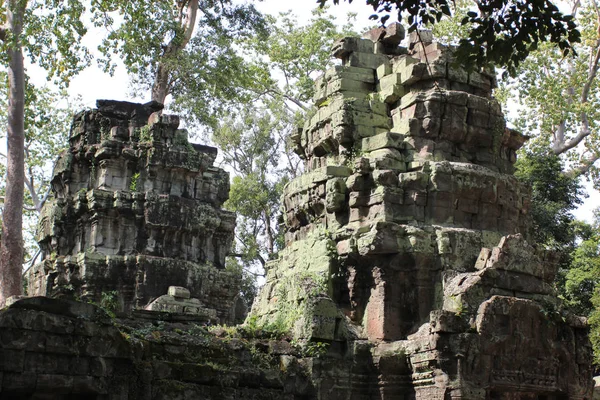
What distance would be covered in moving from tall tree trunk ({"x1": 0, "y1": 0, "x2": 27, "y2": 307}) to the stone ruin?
4.26m

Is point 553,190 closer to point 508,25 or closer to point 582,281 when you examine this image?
point 582,281

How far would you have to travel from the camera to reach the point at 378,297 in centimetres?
1514

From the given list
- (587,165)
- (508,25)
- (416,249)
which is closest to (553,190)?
(587,165)

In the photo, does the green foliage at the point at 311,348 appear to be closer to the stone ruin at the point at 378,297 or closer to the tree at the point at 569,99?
the stone ruin at the point at 378,297

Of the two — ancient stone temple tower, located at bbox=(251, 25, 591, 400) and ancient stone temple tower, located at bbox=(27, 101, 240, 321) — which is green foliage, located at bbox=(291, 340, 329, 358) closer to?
ancient stone temple tower, located at bbox=(251, 25, 591, 400)

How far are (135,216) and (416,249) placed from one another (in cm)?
1095

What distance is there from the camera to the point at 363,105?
1734cm

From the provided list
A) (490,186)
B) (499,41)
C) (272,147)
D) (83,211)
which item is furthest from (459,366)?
(272,147)

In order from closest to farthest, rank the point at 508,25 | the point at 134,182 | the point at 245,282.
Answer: the point at 508,25 → the point at 134,182 → the point at 245,282

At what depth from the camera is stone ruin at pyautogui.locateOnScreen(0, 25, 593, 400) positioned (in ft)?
37.9

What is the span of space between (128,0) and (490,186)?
42.8 feet

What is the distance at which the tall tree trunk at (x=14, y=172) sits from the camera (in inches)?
848

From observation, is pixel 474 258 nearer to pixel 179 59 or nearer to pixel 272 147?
pixel 179 59

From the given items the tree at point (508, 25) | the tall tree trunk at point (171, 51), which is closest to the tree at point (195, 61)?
the tall tree trunk at point (171, 51)
